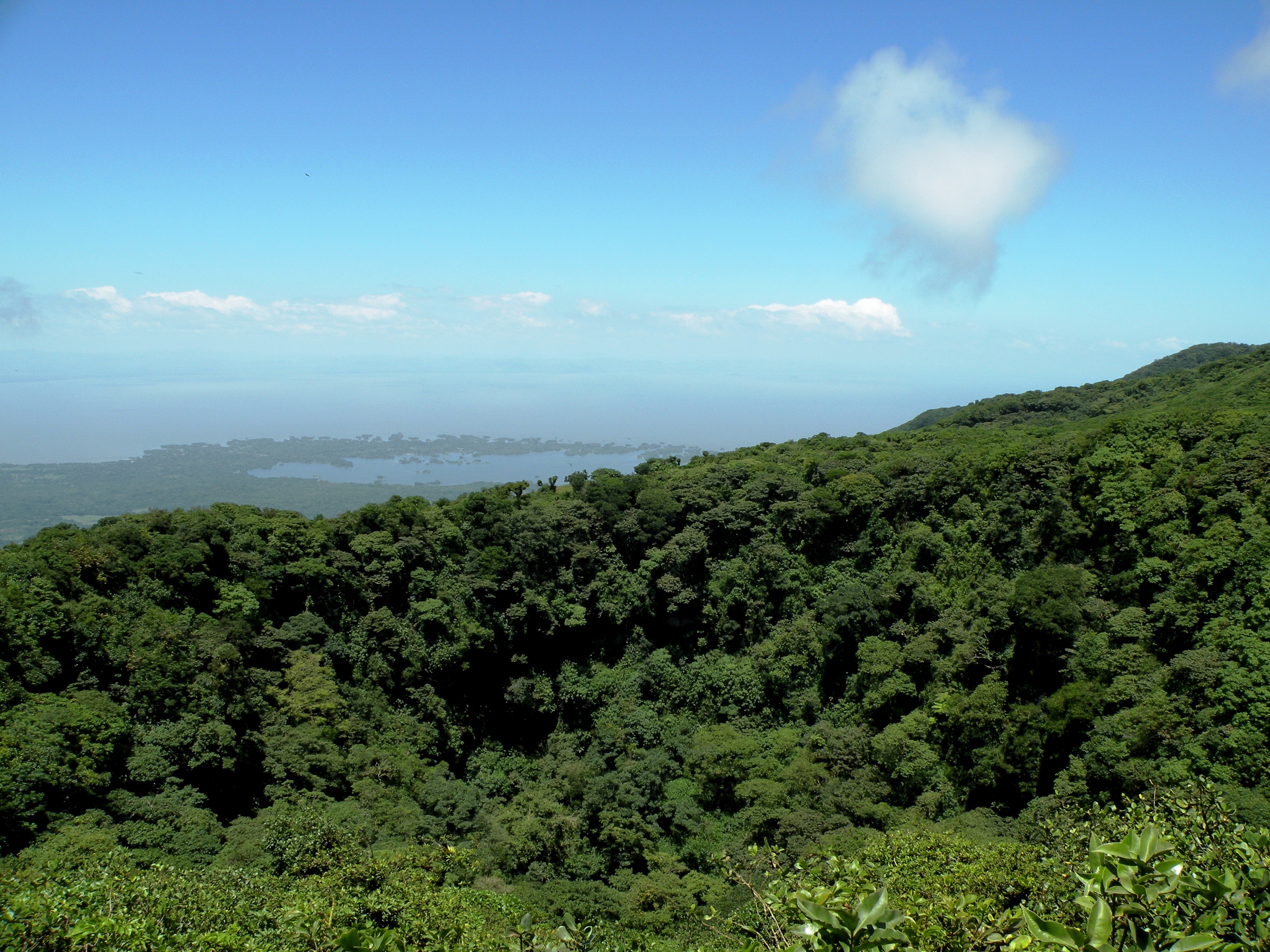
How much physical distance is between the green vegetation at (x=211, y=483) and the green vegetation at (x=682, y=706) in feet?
52.4

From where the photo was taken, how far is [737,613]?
2498cm

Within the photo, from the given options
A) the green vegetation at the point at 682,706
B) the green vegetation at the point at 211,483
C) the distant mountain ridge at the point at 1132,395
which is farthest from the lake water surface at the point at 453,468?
the green vegetation at the point at 682,706

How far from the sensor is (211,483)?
222 ft

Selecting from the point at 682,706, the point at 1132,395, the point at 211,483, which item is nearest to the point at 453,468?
the point at 211,483

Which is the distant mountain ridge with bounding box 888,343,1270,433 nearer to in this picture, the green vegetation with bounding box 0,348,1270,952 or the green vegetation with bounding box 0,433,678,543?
the green vegetation with bounding box 0,348,1270,952

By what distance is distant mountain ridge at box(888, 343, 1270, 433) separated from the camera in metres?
26.1

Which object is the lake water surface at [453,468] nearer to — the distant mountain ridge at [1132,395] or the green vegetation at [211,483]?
the green vegetation at [211,483]

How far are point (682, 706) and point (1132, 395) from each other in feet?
88.4

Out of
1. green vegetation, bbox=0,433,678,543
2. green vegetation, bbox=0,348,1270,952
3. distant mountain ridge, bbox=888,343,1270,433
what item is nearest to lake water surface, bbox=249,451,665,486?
green vegetation, bbox=0,433,678,543

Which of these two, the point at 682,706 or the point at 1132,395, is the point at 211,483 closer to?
the point at 682,706

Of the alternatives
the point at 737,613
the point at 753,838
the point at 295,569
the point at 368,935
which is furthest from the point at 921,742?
the point at 295,569

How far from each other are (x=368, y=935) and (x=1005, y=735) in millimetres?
15689

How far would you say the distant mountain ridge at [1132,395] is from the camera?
2611 cm

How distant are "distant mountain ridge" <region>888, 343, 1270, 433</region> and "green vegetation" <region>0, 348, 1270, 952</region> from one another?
0.75 meters
